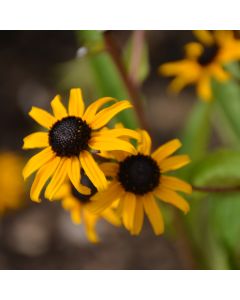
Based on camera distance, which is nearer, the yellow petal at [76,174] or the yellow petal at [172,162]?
the yellow petal at [76,174]

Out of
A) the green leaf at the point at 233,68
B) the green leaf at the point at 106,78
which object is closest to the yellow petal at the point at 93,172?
the green leaf at the point at 106,78

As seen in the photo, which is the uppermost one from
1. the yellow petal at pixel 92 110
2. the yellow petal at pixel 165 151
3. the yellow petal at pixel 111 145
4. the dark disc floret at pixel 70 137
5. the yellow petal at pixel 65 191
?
the yellow petal at pixel 92 110

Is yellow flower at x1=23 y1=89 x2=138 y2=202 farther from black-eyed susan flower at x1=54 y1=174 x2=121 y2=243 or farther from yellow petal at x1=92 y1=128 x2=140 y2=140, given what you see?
black-eyed susan flower at x1=54 y1=174 x2=121 y2=243

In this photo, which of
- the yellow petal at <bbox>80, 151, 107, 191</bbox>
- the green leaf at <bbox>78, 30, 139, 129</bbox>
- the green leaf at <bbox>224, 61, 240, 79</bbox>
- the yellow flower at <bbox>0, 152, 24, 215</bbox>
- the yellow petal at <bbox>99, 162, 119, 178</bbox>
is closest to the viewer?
the yellow petal at <bbox>80, 151, 107, 191</bbox>

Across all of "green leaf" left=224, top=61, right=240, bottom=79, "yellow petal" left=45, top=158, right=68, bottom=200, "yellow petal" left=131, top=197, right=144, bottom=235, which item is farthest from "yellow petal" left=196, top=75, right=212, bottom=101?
"yellow petal" left=45, top=158, right=68, bottom=200

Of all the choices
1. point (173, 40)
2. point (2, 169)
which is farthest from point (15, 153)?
point (173, 40)

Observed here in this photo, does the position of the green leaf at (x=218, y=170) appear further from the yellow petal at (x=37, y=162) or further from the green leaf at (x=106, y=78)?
the yellow petal at (x=37, y=162)

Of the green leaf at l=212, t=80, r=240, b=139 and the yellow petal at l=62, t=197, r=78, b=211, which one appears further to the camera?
the green leaf at l=212, t=80, r=240, b=139

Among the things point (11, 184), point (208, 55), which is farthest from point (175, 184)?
point (11, 184)

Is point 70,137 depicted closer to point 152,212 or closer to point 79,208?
point 152,212
